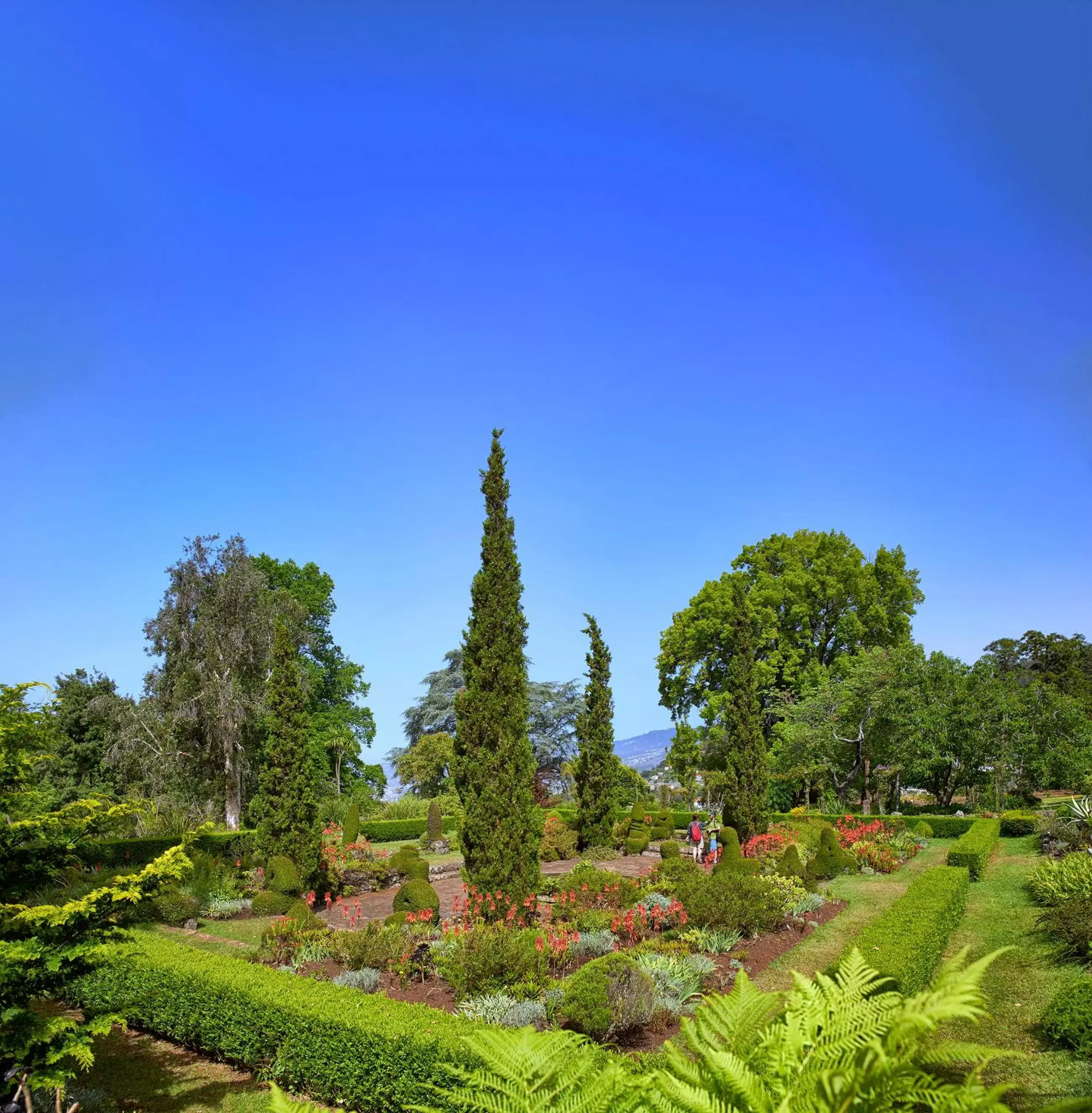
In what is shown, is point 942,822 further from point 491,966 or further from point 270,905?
point 491,966

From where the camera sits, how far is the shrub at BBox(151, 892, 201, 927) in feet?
45.4

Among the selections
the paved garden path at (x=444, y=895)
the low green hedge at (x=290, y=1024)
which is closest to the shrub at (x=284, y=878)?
the paved garden path at (x=444, y=895)

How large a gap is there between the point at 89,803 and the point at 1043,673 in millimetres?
48024

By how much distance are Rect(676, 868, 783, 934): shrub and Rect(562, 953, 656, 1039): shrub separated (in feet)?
11.8

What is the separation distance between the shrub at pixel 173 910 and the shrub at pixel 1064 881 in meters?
14.2

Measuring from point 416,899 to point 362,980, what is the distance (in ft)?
12.9

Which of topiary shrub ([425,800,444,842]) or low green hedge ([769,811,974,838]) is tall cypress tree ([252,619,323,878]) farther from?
low green hedge ([769,811,974,838])

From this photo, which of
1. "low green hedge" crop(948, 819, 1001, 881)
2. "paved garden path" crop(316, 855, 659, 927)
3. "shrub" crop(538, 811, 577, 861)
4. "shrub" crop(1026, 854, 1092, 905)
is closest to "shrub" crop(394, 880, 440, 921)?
"paved garden path" crop(316, 855, 659, 927)

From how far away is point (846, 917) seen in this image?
1363 cm

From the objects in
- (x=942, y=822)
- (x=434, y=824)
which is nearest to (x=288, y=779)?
(x=434, y=824)

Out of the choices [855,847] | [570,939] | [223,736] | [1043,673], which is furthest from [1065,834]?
[1043,673]

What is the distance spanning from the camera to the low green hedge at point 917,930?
8.85 meters

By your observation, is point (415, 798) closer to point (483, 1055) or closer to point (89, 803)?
point (89, 803)

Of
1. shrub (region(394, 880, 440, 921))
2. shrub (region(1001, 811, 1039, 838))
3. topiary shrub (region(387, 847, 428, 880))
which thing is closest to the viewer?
shrub (region(394, 880, 440, 921))
